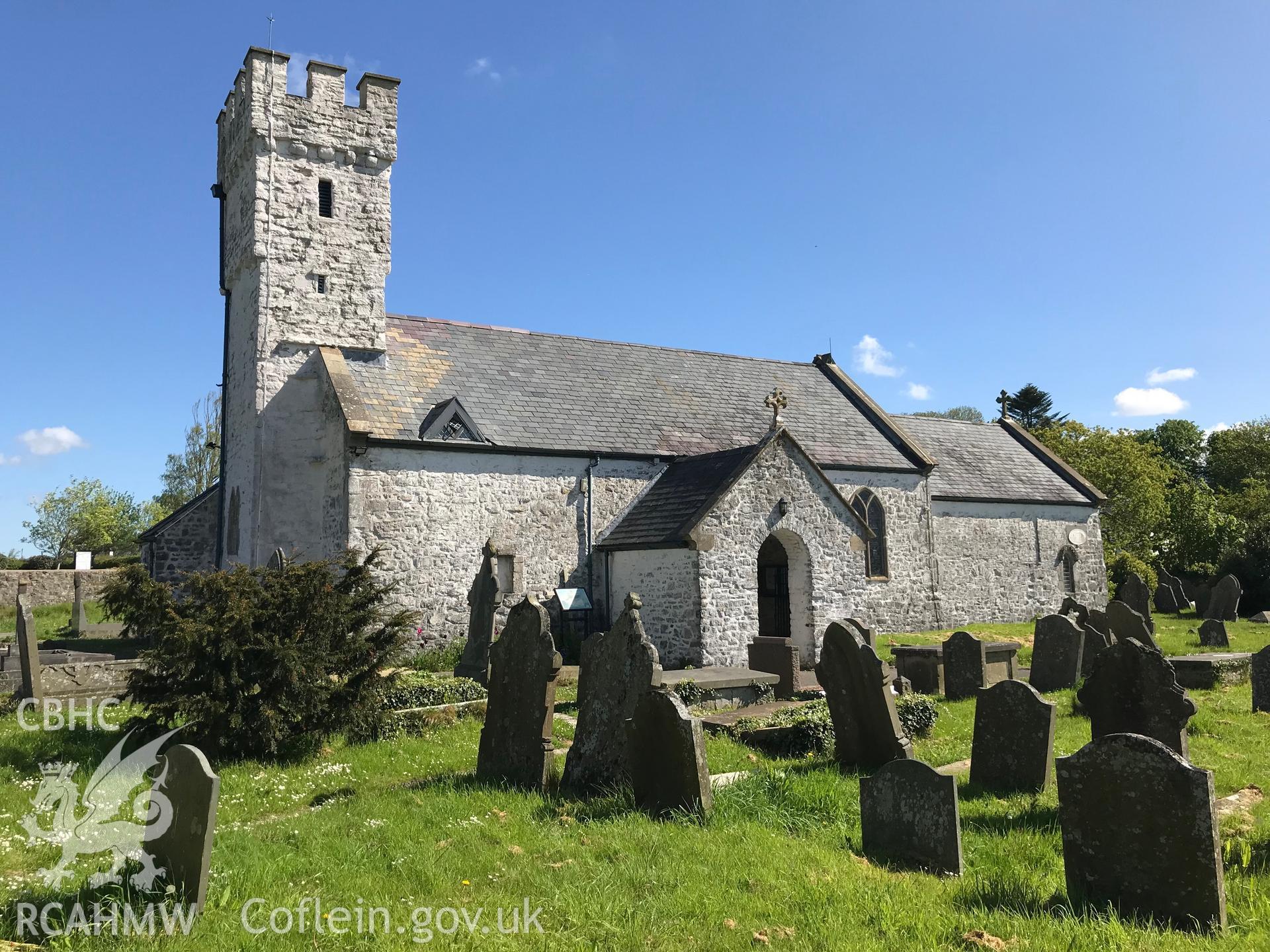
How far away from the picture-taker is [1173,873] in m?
4.69

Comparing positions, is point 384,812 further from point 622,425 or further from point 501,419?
point 622,425

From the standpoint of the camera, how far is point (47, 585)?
3259 centimetres

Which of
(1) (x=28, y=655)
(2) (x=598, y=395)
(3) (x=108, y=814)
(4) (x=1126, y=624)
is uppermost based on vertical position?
(2) (x=598, y=395)

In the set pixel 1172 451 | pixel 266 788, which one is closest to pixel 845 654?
pixel 266 788

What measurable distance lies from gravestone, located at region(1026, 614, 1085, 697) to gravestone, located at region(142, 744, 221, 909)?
12.0 m

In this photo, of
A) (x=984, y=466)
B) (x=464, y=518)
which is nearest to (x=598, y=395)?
(x=464, y=518)

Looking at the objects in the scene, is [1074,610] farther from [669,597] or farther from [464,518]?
[464,518]

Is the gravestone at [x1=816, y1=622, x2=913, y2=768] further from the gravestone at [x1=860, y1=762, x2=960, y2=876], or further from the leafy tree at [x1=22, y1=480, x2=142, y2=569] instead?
the leafy tree at [x1=22, y1=480, x2=142, y2=569]

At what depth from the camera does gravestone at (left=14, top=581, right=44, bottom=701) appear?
38.2 ft

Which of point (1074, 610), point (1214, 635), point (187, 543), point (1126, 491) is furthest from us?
point (1126, 491)

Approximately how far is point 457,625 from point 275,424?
6.17 m

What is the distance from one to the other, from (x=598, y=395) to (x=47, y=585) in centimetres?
2476

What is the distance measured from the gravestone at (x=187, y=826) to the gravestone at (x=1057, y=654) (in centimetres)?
1197

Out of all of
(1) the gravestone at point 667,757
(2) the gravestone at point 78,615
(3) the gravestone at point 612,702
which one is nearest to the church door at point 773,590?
(3) the gravestone at point 612,702
